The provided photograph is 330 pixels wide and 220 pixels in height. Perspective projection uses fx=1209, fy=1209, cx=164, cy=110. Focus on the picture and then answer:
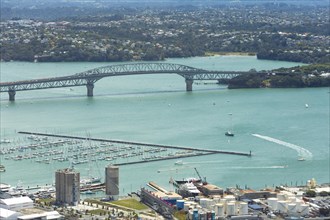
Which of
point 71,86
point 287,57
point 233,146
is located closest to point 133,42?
point 287,57

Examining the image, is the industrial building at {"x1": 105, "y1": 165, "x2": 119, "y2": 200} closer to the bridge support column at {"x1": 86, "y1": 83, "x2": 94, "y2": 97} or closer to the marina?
the marina

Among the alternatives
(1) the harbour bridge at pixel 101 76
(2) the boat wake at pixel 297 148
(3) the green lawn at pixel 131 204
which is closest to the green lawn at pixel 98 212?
(3) the green lawn at pixel 131 204

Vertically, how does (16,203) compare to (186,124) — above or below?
below

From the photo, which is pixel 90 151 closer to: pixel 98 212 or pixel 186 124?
pixel 186 124

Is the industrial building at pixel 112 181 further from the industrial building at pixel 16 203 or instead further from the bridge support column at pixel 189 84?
the bridge support column at pixel 189 84

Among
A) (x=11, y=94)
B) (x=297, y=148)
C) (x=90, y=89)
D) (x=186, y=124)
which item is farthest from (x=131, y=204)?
(x=90, y=89)

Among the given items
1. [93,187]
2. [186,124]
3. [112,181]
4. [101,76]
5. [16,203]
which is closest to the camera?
[16,203]

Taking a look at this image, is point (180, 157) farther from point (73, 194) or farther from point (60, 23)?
point (60, 23)
